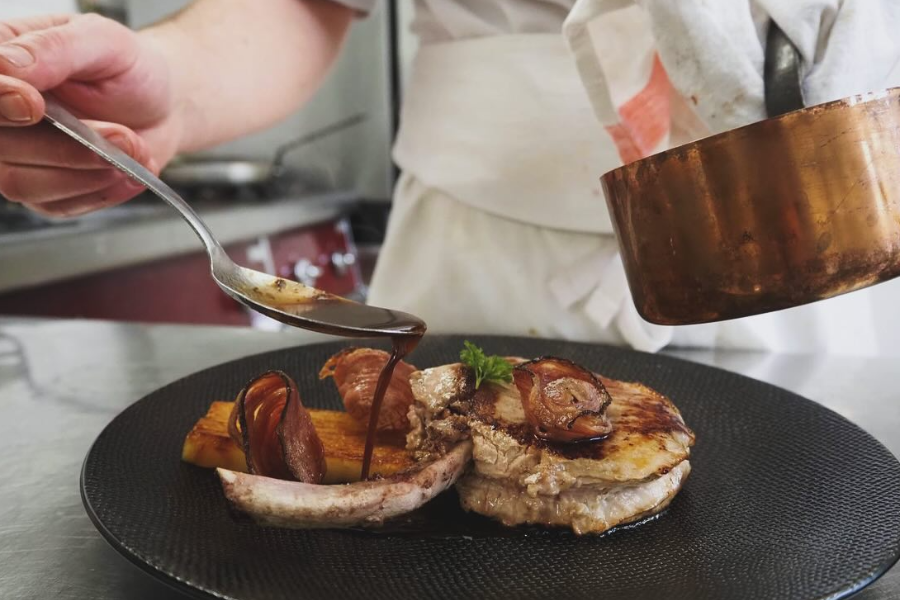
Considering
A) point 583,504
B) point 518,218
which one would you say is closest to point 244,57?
point 518,218

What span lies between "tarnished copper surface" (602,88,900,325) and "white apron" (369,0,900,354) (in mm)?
622

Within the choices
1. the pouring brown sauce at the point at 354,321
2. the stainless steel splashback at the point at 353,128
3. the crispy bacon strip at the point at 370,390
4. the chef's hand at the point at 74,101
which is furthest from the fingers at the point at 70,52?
the stainless steel splashback at the point at 353,128

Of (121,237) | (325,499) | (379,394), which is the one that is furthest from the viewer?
(121,237)

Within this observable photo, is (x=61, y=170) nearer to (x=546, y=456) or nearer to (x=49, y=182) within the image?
(x=49, y=182)

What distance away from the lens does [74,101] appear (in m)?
1.12

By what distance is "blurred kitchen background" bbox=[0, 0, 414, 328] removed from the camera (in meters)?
2.04

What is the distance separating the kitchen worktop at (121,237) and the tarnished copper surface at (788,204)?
67.6 inches

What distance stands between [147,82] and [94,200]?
0.64 ft

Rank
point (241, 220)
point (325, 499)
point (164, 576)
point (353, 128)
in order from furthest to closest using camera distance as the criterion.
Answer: point (353, 128) → point (241, 220) → point (325, 499) → point (164, 576)

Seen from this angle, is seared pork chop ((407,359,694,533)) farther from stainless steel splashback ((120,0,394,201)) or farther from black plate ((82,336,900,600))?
stainless steel splashback ((120,0,394,201))

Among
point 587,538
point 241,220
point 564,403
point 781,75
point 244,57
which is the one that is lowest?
point 587,538

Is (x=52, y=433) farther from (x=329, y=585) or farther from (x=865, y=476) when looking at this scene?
(x=865, y=476)

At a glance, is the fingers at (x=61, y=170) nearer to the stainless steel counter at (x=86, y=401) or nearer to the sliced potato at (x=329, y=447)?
the stainless steel counter at (x=86, y=401)

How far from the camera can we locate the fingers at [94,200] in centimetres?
115
